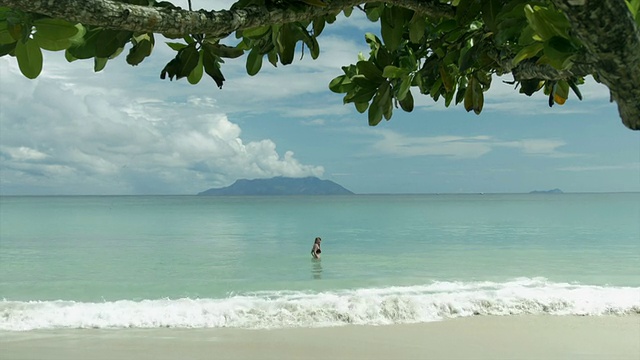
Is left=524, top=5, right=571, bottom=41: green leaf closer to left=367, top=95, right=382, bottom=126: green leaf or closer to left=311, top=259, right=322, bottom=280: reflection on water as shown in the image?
left=367, top=95, right=382, bottom=126: green leaf

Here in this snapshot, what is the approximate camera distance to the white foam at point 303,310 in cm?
1132

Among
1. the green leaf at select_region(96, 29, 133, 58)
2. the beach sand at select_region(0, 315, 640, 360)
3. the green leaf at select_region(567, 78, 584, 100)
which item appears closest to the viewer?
the green leaf at select_region(96, 29, 133, 58)

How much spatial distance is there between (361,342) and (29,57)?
29.0 feet

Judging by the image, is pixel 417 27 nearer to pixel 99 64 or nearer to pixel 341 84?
pixel 341 84

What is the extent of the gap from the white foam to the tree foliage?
9016mm

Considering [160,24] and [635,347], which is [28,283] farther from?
[160,24]

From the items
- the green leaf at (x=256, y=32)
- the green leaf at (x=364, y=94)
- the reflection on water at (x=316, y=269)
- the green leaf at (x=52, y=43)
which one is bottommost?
the reflection on water at (x=316, y=269)

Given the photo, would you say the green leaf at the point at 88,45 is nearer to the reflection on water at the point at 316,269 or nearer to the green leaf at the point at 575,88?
the green leaf at the point at 575,88

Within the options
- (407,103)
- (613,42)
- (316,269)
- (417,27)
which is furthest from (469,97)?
(316,269)

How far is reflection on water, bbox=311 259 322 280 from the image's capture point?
19.2m

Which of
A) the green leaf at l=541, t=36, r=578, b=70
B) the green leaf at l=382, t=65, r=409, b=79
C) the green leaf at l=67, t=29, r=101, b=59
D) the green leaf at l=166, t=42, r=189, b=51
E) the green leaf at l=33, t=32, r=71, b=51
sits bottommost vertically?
the green leaf at l=541, t=36, r=578, b=70

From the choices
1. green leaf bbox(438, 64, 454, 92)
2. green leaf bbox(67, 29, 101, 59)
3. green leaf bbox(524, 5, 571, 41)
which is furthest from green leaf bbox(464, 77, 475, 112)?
green leaf bbox(67, 29, 101, 59)

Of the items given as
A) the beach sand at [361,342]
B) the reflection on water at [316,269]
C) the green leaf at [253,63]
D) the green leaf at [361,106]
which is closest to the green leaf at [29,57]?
the green leaf at [253,63]

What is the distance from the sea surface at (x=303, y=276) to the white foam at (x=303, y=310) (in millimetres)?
29
